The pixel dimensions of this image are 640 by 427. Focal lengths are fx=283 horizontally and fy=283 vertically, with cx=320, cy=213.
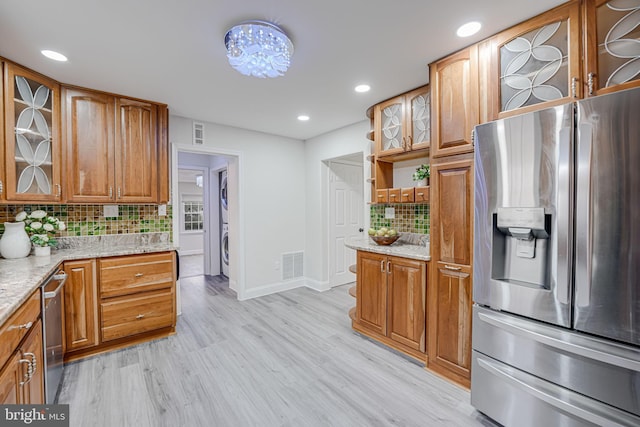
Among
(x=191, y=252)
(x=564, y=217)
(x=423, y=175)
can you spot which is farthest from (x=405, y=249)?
(x=191, y=252)

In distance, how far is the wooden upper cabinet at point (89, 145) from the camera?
2.60 metres

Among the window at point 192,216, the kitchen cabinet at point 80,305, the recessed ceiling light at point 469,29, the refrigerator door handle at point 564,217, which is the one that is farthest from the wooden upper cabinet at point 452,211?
the window at point 192,216

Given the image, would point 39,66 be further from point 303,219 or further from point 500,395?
point 500,395

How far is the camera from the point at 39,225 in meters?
2.44

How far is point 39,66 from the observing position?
2.25 metres

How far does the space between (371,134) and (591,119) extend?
198 cm

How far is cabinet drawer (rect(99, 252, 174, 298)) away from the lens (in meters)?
2.53

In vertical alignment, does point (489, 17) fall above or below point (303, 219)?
above

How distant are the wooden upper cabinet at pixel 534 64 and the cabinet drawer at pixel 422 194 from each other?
31.4 inches

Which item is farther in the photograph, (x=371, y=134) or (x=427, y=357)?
(x=371, y=134)

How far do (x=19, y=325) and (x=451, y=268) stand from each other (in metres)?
2.46

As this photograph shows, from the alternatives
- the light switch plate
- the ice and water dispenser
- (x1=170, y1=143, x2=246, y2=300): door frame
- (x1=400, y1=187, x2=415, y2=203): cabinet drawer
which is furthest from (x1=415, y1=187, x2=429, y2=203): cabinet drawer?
the light switch plate

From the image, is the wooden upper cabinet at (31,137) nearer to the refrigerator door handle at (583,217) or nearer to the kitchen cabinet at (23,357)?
the kitchen cabinet at (23,357)

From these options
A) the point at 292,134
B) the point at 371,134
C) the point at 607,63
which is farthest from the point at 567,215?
the point at 292,134
